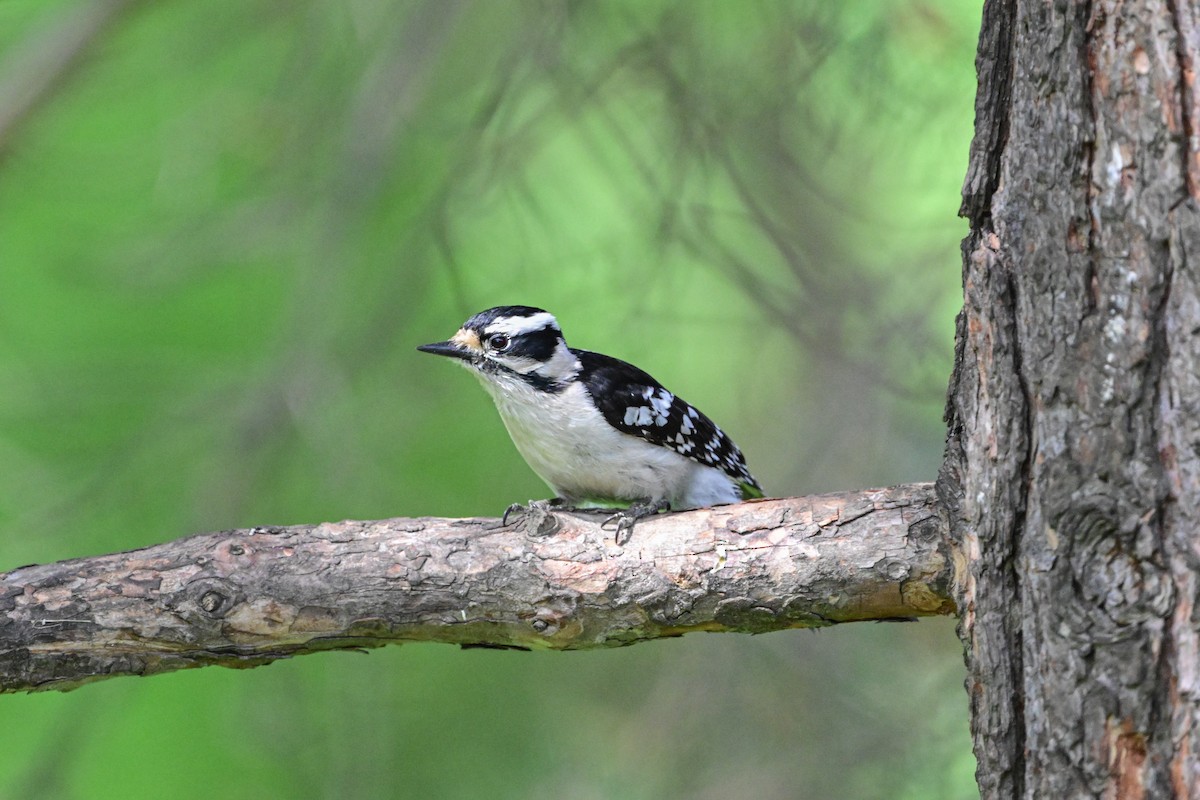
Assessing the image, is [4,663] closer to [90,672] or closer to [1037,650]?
[90,672]

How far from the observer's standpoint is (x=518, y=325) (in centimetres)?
441

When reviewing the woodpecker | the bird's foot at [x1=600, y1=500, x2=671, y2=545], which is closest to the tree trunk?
the bird's foot at [x1=600, y1=500, x2=671, y2=545]

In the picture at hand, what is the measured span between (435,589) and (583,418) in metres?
1.39

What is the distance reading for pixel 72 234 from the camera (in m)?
5.71

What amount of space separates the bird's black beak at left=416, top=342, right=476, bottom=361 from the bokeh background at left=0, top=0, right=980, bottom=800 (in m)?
0.31

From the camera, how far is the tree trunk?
205cm

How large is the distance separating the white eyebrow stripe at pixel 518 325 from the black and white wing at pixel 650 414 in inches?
10.1

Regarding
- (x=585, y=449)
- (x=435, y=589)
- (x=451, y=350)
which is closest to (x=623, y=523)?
(x=435, y=589)

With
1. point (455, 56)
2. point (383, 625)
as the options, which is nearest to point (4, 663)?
point (383, 625)

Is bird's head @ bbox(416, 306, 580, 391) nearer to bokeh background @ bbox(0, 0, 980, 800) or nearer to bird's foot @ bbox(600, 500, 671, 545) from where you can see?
Answer: bokeh background @ bbox(0, 0, 980, 800)

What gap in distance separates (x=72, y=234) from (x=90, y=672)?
3.20 meters

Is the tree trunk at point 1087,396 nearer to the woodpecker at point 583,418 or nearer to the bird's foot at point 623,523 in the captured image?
the bird's foot at point 623,523

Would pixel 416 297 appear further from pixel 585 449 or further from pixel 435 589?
pixel 435 589

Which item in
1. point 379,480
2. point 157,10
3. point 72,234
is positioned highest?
point 157,10
